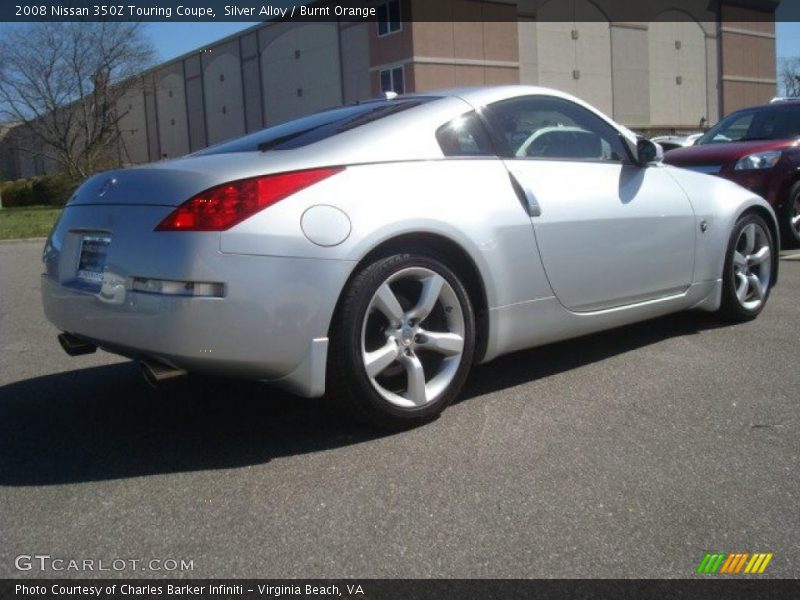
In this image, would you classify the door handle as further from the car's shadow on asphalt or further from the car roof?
the car's shadow on asphalt

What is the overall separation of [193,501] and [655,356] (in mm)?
2785

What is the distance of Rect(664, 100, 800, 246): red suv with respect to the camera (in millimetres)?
8703

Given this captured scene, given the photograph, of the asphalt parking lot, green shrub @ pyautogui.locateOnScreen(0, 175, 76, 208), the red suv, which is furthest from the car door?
green shrub @ pyautogui.locateOnScreen(0, 175, 76, 208)

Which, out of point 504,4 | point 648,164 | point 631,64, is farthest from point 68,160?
point 648,164

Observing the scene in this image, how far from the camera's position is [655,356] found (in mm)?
4809

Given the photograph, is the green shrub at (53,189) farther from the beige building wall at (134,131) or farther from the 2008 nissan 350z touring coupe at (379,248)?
the 2008 nissan 350z touring coupe at (379,248)

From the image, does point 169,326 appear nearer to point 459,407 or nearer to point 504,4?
point 459,407

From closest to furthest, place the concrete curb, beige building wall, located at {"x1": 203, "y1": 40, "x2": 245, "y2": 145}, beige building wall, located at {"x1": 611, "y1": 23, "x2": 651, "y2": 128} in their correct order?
1. the concrete curb
2. beige building wall, located at {"x1": 611, "y1": 23, "x2": 651, "y2": 128}
3. beige building wall, located at {"x1": 203, "y1": 40, "x2": 245, "y2": 145}

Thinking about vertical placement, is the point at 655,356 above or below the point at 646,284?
below

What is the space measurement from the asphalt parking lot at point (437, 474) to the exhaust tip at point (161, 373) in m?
0.33

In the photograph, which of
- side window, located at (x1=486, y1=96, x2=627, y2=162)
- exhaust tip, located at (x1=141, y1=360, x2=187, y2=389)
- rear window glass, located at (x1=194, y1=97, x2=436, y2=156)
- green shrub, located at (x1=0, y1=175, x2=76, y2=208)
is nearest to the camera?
exhaust tip, located at (x1=141, y1=360, x2=187, y2=389)

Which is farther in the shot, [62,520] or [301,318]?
[301,318]

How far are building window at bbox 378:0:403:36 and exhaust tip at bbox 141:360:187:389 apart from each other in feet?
115

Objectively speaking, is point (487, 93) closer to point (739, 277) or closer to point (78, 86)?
point (739, 277)
